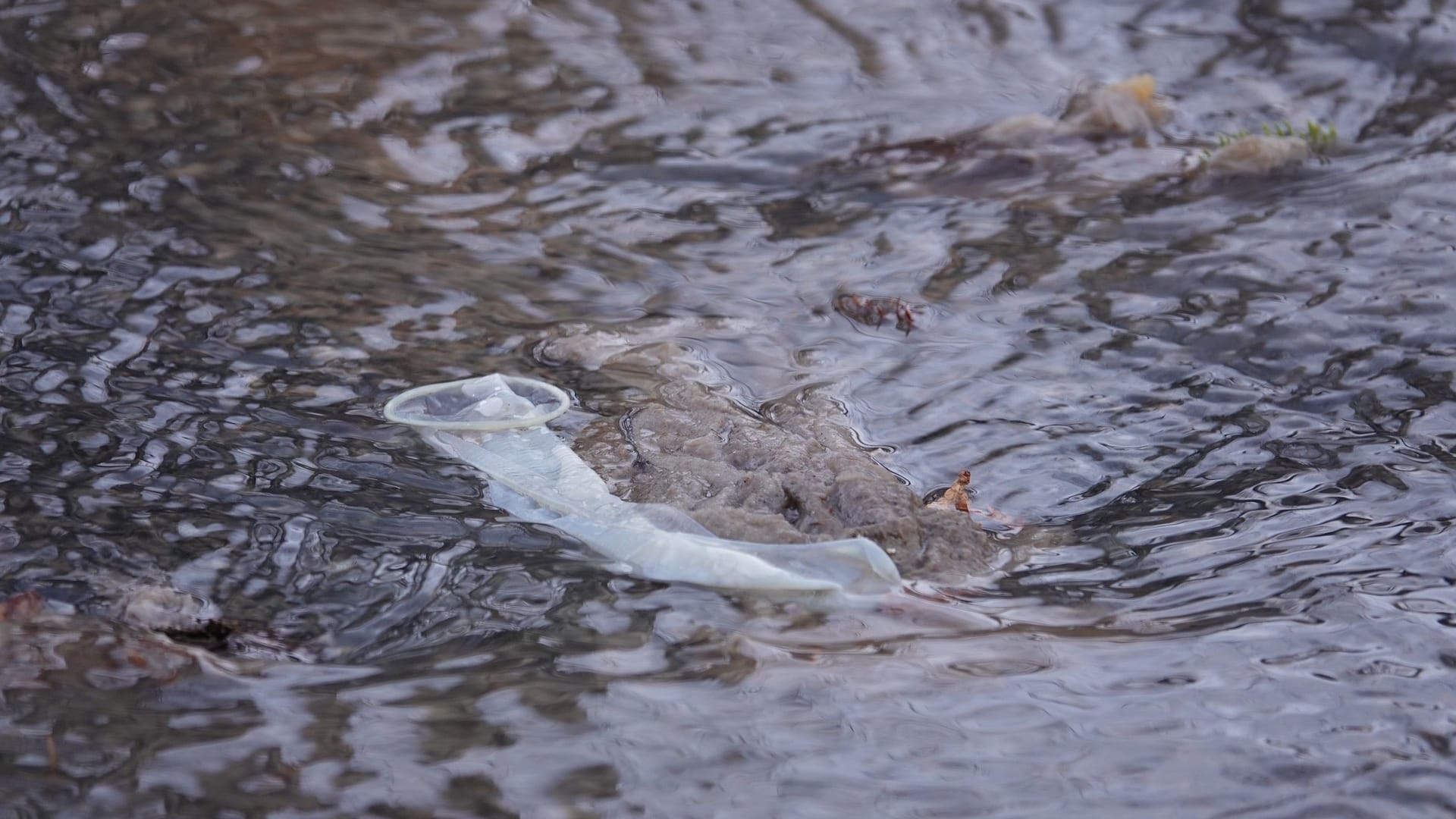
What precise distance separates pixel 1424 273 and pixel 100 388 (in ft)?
12.3

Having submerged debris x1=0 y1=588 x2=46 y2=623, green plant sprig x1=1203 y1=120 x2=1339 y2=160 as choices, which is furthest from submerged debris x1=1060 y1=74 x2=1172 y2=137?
submerged debris x1=0 y1=588 x2=46 y2=623

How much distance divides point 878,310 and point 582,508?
147cm

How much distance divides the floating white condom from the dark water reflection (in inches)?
2.8

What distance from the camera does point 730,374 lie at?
12.7 feet

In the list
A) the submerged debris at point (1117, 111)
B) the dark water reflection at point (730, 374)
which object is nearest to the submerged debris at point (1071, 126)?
the submerged debris at point (1117, 111)

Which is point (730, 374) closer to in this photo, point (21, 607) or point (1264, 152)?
point (21, 607)

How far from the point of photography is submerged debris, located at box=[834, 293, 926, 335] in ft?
13.6

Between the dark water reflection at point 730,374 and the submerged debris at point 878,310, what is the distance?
75 millimetres

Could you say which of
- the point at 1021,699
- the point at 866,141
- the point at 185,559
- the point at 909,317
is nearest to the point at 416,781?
the point at 185,559

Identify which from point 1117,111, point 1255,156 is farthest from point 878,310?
point 1117,111

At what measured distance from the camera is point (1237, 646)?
2.58 meters

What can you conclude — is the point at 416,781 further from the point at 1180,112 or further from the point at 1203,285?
the point at 1180,112

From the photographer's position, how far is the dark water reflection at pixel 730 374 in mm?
2348

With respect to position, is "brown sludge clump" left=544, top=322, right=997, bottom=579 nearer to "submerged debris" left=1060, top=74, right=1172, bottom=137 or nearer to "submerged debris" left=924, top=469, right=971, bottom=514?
"submerged debris" left=924, top=469, right=971, bottom=514
